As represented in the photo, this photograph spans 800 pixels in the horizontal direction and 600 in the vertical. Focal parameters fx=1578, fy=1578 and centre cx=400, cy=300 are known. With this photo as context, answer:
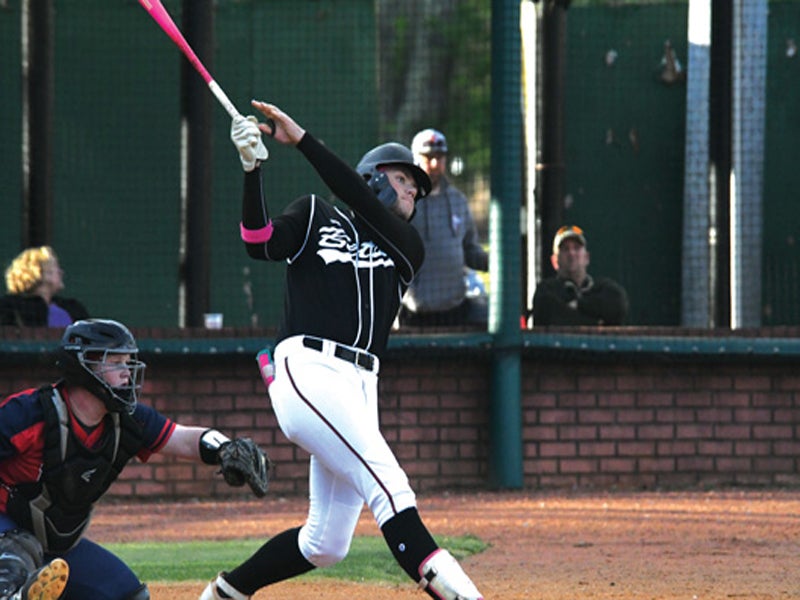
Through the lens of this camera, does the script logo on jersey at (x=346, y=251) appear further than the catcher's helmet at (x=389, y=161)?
No

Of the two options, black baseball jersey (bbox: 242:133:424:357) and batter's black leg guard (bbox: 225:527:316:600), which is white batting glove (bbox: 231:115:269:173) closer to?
black baseball jersey (bbox: 242:133:424:357)

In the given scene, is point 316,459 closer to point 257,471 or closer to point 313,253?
point 257,471

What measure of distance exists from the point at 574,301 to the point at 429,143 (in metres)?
1.45

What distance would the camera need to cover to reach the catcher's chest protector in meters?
4.79

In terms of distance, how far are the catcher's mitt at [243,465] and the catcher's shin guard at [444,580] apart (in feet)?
1.91

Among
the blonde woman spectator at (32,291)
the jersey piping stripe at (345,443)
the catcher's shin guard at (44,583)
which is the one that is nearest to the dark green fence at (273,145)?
the blonde woman spectator at (32,291)

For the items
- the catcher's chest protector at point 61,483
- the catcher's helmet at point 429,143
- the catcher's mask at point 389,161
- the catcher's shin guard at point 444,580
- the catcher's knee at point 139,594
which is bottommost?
the catcher's knee at point 139,594

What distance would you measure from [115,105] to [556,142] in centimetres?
336

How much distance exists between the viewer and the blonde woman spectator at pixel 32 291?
950cm

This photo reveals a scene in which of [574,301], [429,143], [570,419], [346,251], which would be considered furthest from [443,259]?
[346,251]

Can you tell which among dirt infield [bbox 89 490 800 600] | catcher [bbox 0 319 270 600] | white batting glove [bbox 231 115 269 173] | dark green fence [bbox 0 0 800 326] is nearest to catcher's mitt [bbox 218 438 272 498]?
catcher [bbox 0 319 270 600]

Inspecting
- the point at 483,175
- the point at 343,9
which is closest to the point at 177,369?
the point at 483,175

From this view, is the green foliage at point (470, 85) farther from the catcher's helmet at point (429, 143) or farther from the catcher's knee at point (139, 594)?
the catcher's knee at point (139, 594)

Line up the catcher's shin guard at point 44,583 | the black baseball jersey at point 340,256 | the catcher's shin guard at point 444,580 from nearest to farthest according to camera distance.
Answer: the catcher's shin guard at point 44,583
the catcher's shin guard at point 444,580
the black baseball jersey at point 340,256
